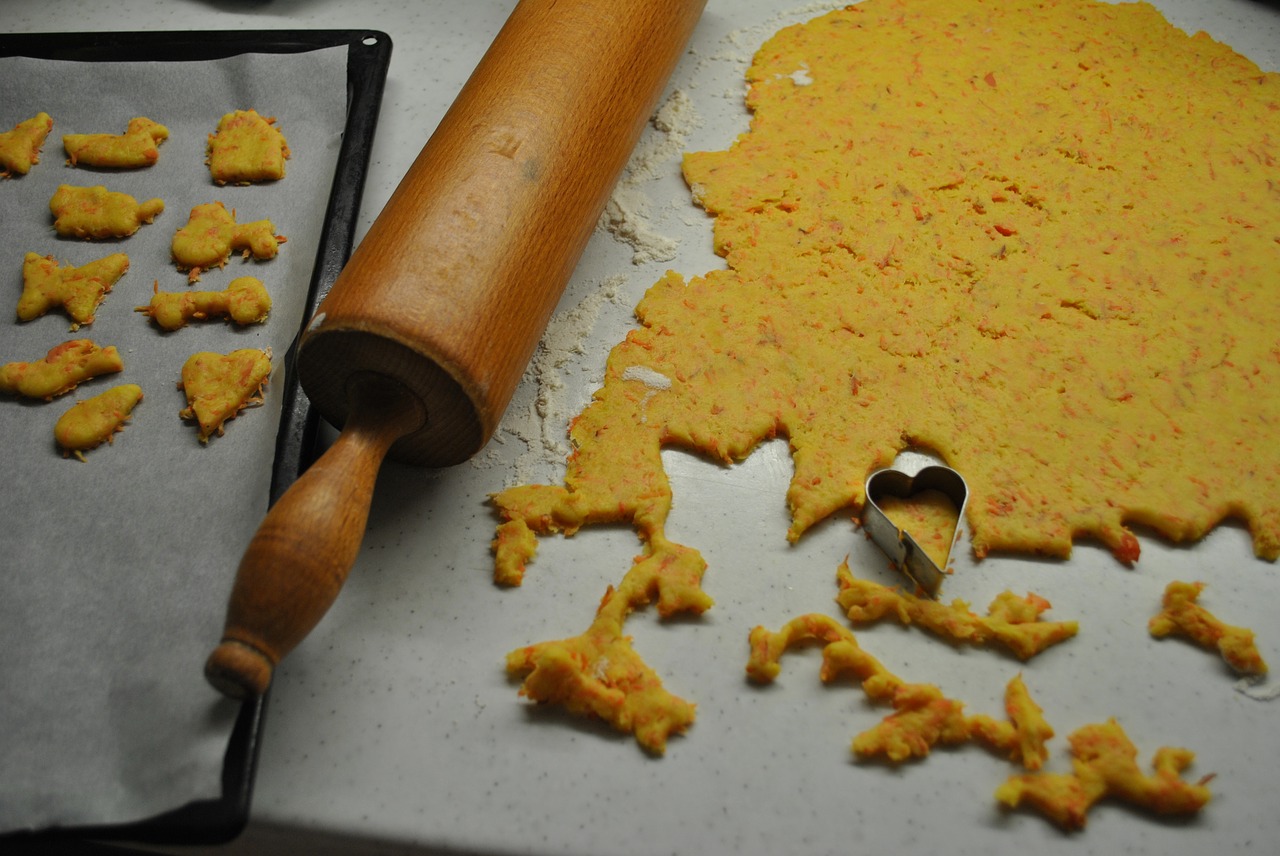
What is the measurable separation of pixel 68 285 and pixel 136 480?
0.41 metres

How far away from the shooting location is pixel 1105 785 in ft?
3.51

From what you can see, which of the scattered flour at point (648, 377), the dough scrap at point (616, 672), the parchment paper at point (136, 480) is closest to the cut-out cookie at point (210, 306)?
the parchment paper at point (136, 480)

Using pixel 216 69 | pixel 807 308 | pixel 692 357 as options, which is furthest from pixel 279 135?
pixel 807 308

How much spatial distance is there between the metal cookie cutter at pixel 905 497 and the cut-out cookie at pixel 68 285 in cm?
122

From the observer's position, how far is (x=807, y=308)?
5.00 ft

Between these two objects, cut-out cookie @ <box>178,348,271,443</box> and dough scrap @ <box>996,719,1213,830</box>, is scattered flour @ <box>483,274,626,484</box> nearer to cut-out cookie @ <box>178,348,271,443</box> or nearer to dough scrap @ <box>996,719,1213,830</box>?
cut-out cookie @ <box>178,348,271,443</box>

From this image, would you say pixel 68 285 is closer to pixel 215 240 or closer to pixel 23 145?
pixel 215 240

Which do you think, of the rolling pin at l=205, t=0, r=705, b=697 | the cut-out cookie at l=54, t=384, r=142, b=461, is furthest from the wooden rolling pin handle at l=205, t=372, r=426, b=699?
the cut-out cookie at l=54, t=384, r=142, b=461

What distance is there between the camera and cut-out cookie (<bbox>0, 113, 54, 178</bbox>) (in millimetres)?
1726

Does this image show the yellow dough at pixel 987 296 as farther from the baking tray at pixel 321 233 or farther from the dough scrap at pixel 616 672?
the baking tray at pixel 321 233

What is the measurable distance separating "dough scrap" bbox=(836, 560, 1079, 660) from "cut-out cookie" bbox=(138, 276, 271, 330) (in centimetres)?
98

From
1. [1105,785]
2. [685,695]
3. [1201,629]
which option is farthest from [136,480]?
[1201,629]

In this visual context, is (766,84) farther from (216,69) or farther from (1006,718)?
(1006,718)

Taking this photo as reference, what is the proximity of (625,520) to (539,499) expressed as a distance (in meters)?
0.12
